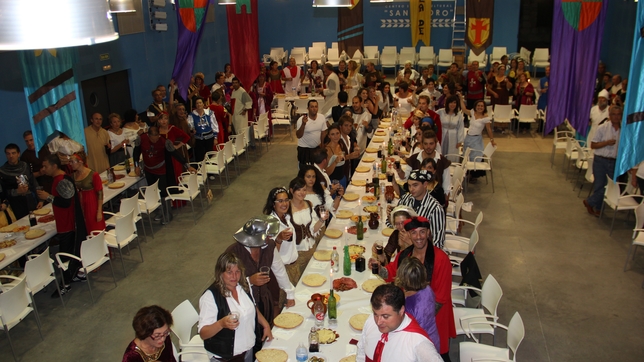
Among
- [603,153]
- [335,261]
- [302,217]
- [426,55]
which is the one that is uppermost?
[426,55]

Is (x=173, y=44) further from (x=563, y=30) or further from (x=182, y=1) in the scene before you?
(x=563, y=30)

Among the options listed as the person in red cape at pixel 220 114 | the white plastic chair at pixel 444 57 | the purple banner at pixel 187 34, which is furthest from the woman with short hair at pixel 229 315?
the white plastic chair at pixel 444 57

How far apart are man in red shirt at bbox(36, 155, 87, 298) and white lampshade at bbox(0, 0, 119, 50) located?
4930mm

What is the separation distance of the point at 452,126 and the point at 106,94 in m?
7.20

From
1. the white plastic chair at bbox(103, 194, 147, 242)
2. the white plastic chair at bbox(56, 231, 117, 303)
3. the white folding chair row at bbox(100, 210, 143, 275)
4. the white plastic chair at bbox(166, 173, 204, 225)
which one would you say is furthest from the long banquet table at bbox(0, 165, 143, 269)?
the white plastic chair at bbox(166, 173, 204, 225)

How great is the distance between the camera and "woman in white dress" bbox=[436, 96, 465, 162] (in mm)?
8836

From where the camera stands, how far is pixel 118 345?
546cm

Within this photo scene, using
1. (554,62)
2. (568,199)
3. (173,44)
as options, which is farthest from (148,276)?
(173,44)

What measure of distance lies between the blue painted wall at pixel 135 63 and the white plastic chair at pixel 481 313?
672 centimetres

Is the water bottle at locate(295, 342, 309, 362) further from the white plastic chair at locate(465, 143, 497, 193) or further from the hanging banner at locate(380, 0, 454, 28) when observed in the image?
the hanging banner at locate(380, 0, 454, 28)

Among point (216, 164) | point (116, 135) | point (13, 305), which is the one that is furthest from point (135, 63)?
point (13, 305)

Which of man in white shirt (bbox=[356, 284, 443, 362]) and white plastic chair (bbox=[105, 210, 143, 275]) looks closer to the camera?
man in white shirt (bbox=[356, 284, 443, 362])

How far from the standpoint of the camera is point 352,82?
44.0ft

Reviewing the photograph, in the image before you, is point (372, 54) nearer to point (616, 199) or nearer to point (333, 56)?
point (333, 56)
